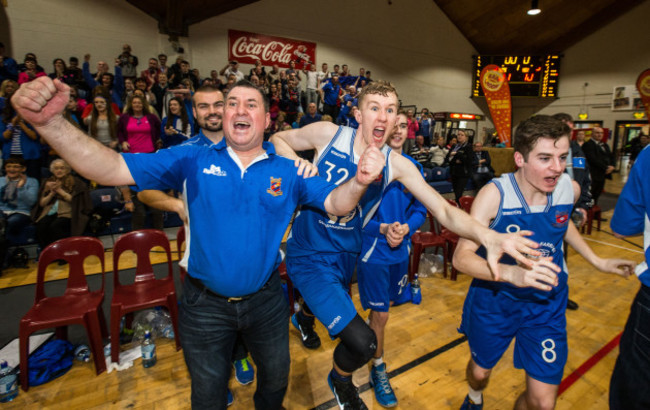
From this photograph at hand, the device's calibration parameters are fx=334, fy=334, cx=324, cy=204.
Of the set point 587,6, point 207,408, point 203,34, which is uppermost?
point 587,6

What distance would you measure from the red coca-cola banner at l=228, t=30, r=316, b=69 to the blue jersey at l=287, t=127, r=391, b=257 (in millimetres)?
13332

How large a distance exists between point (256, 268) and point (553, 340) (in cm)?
185

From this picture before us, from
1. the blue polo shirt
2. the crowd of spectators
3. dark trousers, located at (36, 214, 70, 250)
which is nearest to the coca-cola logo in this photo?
the crowd of spectators

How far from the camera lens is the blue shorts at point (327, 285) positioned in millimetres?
2188

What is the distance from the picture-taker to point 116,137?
6457 mm

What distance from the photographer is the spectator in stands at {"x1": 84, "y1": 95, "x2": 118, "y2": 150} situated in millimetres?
6320

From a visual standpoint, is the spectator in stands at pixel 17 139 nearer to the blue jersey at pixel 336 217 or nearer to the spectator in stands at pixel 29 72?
the spectator in stands at pixel 29 72

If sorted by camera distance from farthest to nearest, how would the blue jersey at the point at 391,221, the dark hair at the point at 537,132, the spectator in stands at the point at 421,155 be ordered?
the spectator in stands at the point at 421,155, the blue jersey at the point at 391,221, the dark hair at the point at 537,132

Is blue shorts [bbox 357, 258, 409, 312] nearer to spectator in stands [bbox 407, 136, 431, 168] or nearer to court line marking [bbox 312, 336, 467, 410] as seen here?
court line marking [bbox 312, 336, 467, 410]

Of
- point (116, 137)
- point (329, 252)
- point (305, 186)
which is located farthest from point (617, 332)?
point (116, 137)

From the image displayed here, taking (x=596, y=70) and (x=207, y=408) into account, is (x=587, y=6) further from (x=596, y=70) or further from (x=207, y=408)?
(x=207, y=408)

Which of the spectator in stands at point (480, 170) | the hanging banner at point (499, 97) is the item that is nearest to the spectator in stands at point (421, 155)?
the spectator in stands at point (480, 170)

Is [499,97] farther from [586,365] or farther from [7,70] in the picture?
[7,70]

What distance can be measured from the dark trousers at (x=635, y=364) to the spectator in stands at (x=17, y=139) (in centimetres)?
861
